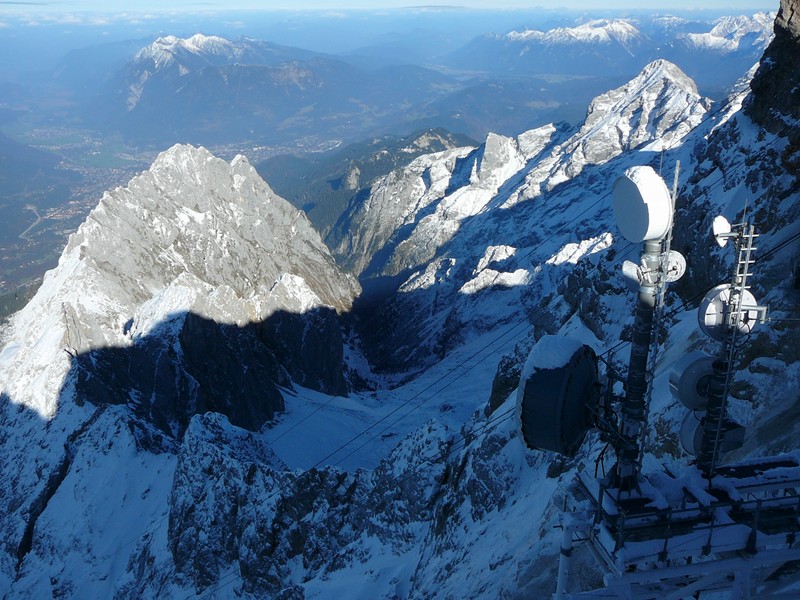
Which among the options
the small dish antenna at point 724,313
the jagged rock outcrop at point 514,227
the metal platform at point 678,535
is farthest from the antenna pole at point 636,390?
the jagged rock outcrop at point 514,227

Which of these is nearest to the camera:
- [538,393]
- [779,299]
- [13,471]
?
[538,393]

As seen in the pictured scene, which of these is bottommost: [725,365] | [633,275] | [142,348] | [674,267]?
[142,348]

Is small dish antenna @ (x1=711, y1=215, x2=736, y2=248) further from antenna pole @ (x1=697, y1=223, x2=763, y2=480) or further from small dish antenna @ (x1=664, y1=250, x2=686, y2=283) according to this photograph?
small dish antenna @ (x1=664, y1=250, x2=686, y2=283)

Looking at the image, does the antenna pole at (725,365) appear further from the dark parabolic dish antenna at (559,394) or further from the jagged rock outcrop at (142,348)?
the jagged rock outcrop at (142,348)

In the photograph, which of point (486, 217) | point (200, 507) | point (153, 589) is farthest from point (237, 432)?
point (486, 217)

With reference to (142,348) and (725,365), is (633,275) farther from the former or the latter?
(142,348)

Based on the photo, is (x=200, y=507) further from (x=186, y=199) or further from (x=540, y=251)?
(x=540, y=251)

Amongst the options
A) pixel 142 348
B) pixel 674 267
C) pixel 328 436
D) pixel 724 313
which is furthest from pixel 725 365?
pixel 142 348
